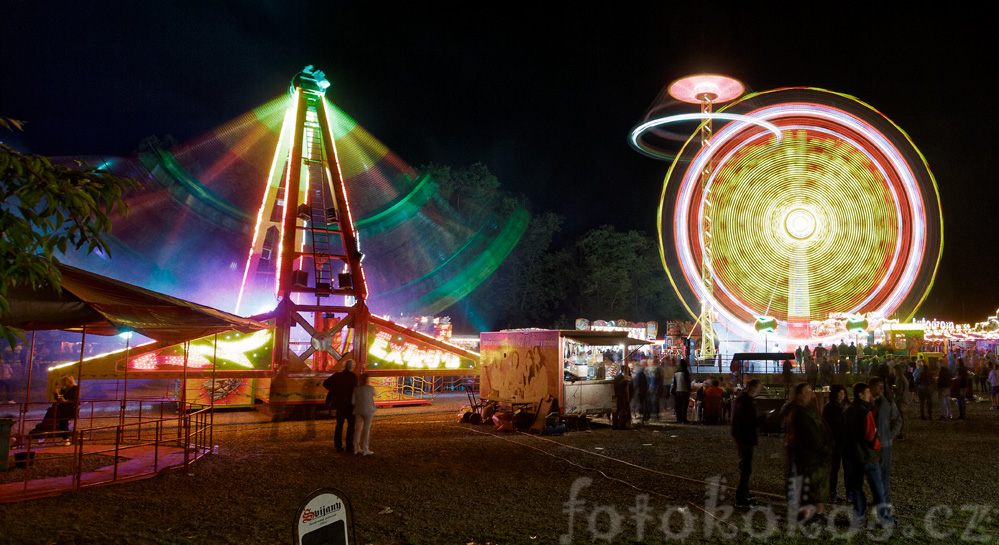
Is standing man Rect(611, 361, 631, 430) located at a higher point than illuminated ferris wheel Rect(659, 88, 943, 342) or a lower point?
lower

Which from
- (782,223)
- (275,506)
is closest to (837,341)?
(782,223)

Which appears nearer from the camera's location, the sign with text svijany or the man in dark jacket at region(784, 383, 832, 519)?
the sign with text svijany

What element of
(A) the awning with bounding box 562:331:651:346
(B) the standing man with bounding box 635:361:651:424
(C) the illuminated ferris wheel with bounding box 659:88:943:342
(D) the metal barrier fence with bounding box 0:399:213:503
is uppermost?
(C) the illuminated ferris wheel with bounding box 659:88:943:342

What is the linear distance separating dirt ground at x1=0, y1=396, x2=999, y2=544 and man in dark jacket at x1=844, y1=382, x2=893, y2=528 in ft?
1.01

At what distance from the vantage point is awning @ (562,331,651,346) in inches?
605

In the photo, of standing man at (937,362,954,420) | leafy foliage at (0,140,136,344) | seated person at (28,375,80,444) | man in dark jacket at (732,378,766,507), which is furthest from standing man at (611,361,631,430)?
leafy foliage at (0,140,136,344)

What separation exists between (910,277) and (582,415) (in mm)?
21846

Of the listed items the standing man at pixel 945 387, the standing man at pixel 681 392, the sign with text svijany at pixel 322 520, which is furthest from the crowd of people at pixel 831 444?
the standing man at pixel 945 387

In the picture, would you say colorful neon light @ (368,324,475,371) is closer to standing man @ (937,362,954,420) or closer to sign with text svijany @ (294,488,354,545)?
standing man @ (937,362,954,420)

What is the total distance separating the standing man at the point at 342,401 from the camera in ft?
37.9

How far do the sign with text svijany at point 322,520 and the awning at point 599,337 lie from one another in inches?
474

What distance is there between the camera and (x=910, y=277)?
29250mm

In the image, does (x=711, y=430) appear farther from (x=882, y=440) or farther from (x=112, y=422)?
(x=112, y=422)

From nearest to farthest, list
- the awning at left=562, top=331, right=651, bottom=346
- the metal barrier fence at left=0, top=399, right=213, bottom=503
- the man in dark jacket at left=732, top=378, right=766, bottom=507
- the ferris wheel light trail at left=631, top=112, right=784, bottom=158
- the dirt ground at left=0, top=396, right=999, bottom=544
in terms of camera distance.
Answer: the dirt ground at left=0, top=396, right=999, bottom=544 → the man in dark jacket at left=732, top=378, right=766, bottom=507 → the metal barrier fence at left=0, top=399, right=213, bottom=503 → the awning at left=562, top=331, right=651, bottom=346 → the ferris wheel light trail at left=631, top=112, right=784, bottom=158
